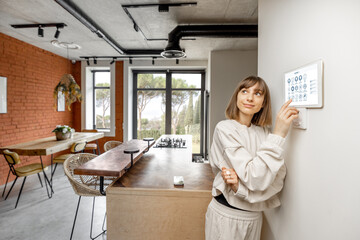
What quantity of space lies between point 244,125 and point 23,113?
15.9 feet

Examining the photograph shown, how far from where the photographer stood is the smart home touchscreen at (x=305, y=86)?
2.52ft

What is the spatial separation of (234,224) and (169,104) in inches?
203

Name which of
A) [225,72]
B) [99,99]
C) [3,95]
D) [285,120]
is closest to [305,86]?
[285,120]

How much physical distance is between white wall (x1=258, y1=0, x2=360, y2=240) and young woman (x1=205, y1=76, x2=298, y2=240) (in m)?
0.10

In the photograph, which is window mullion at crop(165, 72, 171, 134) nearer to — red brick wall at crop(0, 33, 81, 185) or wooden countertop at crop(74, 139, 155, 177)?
red brick wall at crop(0, 33, 81, 185)

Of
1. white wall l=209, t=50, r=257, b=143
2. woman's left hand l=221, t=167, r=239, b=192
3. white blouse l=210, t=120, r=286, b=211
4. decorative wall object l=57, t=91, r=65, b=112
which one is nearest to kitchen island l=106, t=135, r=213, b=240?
white blouse l=210, t=120, r=286, b=211

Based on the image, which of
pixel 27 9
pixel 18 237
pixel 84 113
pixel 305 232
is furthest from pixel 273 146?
pixel 84 113

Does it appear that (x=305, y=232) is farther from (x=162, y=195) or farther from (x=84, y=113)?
(x=84, y=113)

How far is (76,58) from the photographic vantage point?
5.60 m

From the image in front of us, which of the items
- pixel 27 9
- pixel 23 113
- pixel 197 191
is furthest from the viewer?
pixel 23 113

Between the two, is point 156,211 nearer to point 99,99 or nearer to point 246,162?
point 246,162

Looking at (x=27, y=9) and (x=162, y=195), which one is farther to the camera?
(x=27, y=9)

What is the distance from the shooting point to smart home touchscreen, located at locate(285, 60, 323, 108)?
0.77 m

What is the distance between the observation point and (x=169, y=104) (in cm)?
606
